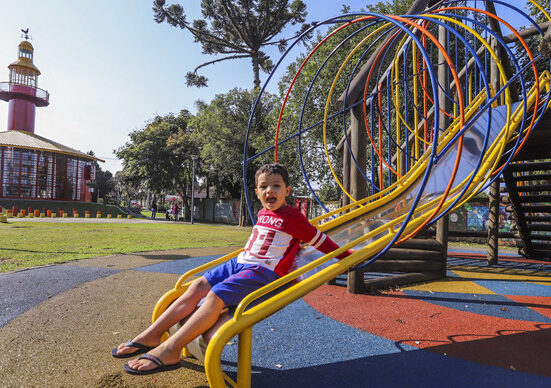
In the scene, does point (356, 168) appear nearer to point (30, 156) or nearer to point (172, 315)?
point (172, 315)

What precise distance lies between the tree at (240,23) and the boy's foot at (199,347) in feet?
76.9

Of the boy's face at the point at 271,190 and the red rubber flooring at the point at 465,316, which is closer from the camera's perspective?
the boy's face at the point at 271,190

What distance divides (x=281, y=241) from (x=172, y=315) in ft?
2.66

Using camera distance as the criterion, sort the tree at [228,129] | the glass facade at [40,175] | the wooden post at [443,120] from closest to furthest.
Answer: the wooden post at [443,120]
the tree at [228,129]
the glass facade at [40,175]

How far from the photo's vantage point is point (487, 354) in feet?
8.63

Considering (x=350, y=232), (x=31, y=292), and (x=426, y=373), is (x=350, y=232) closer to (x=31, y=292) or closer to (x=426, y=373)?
(x=426, y=373)

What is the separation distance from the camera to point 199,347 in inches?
74.0

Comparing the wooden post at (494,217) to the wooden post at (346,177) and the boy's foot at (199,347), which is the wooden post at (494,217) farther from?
the boy's foot at (199,347)

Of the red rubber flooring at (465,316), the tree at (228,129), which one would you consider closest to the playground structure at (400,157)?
the red rubber flooring at (465,316)

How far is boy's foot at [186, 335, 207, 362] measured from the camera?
1.84 metres

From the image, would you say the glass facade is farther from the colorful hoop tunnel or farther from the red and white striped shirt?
the red and white striped shirt

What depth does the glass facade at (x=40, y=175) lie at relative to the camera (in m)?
30.5

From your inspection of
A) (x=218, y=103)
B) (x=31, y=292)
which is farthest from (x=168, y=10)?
(x=31, y=292)

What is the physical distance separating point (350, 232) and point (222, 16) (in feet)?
80.4
